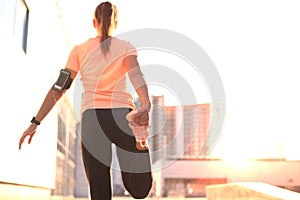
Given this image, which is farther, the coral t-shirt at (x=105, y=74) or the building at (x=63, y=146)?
the building at (x=63, y=146)

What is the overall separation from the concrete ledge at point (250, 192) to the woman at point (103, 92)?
7.88 feet

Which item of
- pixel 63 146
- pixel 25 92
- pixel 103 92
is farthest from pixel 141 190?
pixel 63 146

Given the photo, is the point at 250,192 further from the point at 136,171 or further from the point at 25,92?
the point at 136,171

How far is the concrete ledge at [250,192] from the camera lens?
4.40 m

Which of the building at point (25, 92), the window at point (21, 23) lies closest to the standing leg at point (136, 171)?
the building at point (25, 92)

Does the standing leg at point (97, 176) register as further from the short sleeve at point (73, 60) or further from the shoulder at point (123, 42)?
the shoulder at point (123, 42)

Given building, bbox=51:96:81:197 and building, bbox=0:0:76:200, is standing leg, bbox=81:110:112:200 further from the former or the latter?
building, bbox=51:96:81:197

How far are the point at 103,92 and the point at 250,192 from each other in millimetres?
3868

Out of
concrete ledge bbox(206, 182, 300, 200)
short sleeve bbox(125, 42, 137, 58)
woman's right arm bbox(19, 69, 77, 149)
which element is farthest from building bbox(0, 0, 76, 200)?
concrete ledge bbox(206, 182, 300, 200)

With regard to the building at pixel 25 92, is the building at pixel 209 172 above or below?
below

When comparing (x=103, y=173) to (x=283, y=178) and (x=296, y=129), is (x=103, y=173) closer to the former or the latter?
(x=296, y=129)

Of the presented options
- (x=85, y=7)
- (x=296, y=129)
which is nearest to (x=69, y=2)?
(x=85, y=7)

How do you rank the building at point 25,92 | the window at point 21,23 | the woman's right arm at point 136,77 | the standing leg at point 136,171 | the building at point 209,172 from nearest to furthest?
the woman's right arm at point 136,77
the standing leg at point 136,171
the building at point 25,92
the window at point 21,23
the building at point 209,172

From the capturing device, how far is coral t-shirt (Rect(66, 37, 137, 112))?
1984 mm
